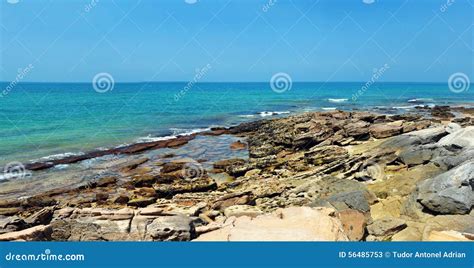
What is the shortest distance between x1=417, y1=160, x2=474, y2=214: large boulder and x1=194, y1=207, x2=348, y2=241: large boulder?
3.44 meters

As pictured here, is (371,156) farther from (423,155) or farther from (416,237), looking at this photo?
(416,237)

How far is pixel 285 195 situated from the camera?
628 inches

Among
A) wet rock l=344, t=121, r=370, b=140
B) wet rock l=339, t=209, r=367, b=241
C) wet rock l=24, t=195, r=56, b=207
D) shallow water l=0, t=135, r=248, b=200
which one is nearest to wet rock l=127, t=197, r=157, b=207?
wet rock l=24, t=195, r=56, b=207

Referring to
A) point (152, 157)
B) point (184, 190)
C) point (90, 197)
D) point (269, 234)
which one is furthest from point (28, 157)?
point (269, 234)

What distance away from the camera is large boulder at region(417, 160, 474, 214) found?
37.2 ft

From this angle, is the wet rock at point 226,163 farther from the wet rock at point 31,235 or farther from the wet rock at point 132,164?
the wet rock at point 31,235

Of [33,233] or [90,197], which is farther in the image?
[90,197]

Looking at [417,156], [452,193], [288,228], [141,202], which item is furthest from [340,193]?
[141,202]

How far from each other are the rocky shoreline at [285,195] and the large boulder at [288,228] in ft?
0.09

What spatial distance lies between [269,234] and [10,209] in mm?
12332

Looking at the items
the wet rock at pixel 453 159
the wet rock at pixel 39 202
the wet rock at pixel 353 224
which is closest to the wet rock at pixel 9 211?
the wet rock at pixel 39 202

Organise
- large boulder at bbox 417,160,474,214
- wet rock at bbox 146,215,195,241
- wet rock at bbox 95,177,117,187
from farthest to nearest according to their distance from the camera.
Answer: wet rock at bbox 95,177,117,187
large boulder at bbox 417,160,474,214
wet rock at bbox 146,215,195,241

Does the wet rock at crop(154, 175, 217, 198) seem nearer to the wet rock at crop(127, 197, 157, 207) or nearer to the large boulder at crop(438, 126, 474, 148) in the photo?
the wet rock at crop(127, 197, 157, 207)

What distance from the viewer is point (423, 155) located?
55.3 ft
